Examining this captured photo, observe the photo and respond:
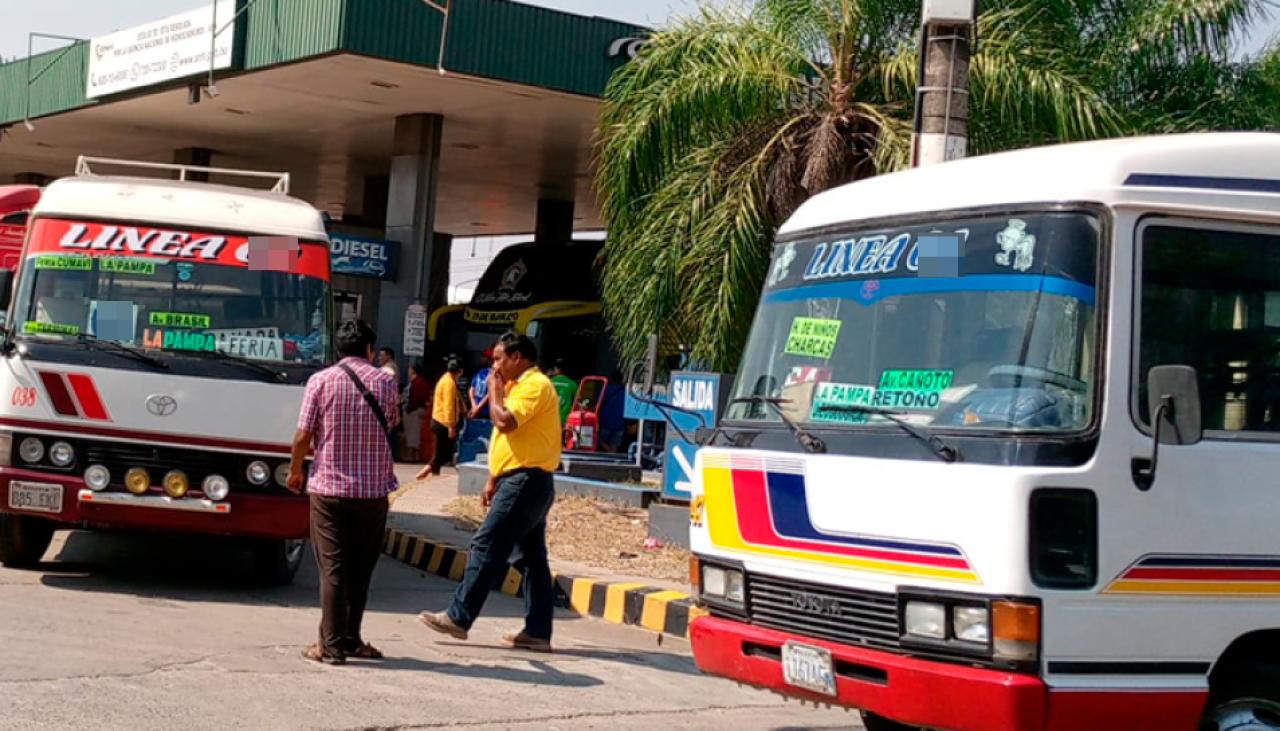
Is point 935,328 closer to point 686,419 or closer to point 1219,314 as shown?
point 1219,314

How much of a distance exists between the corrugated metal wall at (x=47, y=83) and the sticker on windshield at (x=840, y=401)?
24.1 m

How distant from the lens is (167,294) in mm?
10195

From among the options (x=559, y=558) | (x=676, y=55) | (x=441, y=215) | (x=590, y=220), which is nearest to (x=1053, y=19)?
(x=676, y=55)

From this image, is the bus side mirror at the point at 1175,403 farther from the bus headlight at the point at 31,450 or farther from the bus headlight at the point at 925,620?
the bus headlight at the point at 31,450

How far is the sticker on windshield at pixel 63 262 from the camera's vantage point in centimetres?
1025

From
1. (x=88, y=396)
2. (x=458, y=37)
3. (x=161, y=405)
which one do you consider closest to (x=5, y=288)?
(x=88, y=396)

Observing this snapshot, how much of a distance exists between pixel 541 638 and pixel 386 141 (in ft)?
69.9

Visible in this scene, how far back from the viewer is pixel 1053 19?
1373cm

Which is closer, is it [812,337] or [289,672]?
[812,337]

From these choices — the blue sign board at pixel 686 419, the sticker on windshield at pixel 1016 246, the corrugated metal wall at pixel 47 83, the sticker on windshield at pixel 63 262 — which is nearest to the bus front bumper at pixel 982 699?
the sticker on windshield at pixel 1016 246

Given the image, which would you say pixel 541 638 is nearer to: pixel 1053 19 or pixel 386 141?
pixel 1053 19

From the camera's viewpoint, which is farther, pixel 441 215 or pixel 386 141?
pixel 441 215

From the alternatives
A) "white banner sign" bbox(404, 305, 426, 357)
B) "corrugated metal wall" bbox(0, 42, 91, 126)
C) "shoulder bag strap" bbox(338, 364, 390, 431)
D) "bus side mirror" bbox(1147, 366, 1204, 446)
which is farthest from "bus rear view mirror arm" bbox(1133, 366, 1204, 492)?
"corrugated metal wall" bbox(0, 42, 91, 126)

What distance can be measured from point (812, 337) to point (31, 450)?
5.70 metres
